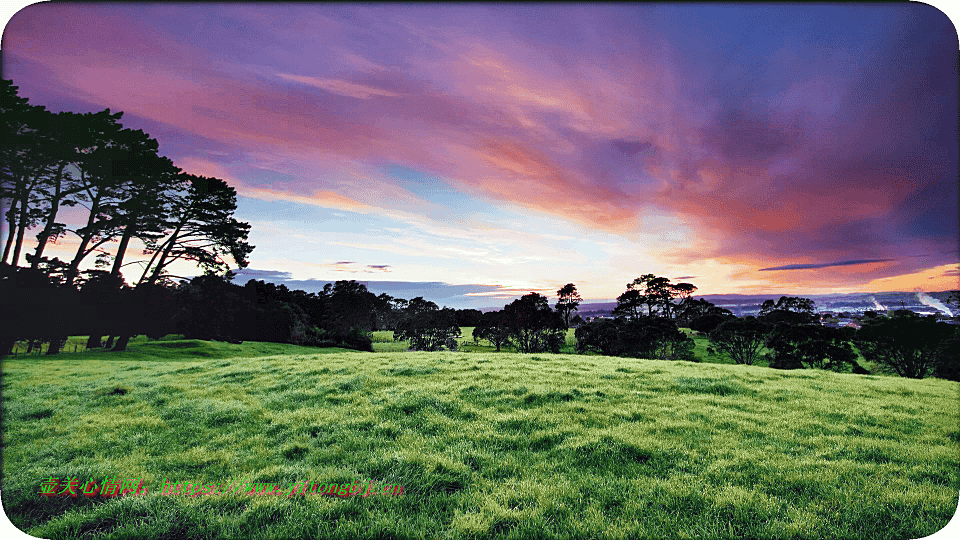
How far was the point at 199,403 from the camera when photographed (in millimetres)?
9898

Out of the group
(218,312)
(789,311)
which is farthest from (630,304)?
(218,312)

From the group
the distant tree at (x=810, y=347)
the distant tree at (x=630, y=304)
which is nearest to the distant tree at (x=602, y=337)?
the distant tree at (x=630, y=304)

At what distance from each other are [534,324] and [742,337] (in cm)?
3425

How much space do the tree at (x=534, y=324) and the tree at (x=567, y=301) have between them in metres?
4.20

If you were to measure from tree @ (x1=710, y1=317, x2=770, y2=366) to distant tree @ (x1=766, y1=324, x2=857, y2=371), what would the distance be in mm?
4318

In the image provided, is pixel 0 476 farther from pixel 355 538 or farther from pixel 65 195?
pixel 65 195

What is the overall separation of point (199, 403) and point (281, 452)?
5533 millimetres

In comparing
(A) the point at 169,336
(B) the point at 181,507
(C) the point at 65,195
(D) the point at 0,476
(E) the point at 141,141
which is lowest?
(A) the point at 169,336

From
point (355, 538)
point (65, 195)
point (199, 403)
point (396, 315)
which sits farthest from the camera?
point (396, 315)

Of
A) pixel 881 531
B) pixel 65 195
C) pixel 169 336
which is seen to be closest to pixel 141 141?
pixel 65 195

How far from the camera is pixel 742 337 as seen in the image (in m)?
56.9

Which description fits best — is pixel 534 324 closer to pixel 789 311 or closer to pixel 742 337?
pixel 742 337

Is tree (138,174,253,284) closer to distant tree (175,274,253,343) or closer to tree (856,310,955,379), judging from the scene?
distant tree (175,274,253,343)

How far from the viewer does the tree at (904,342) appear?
41812mm
